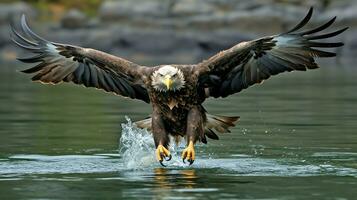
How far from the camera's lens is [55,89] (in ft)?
86.3

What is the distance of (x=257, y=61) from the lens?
1235 centimetres

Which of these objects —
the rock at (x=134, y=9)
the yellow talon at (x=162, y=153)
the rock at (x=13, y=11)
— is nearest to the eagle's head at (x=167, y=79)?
the yellow talon at (x=162, y=153)

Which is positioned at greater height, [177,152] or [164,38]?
[164,38]

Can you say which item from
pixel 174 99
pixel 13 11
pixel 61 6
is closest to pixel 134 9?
pixel 13 11

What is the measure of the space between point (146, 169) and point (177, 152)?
63.3 inches

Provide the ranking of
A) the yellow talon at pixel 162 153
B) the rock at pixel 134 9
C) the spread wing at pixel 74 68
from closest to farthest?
the yellow talon at pixel 162 153 < the spread wing at pixel 74 68 < the rock at pixel 134 9

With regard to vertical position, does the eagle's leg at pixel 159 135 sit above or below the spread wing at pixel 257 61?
below

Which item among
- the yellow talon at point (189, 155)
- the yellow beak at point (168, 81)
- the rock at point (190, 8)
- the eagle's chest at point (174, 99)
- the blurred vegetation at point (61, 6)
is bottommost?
the yellow talon at point (189, 155)

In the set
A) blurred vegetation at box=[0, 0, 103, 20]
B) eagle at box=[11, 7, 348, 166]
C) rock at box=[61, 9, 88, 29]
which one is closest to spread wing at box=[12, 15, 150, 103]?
eagle at box=[11, 7, 348, 166]

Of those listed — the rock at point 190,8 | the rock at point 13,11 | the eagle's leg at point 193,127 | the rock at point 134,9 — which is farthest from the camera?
the rock at point 13,11

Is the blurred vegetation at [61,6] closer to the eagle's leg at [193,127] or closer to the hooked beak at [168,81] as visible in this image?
the eagle's leg at [193,127]

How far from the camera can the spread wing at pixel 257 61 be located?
12016 millimetres

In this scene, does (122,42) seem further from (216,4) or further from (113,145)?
(113,145)

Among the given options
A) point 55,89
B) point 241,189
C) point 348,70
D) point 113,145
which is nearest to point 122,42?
point 348,70
